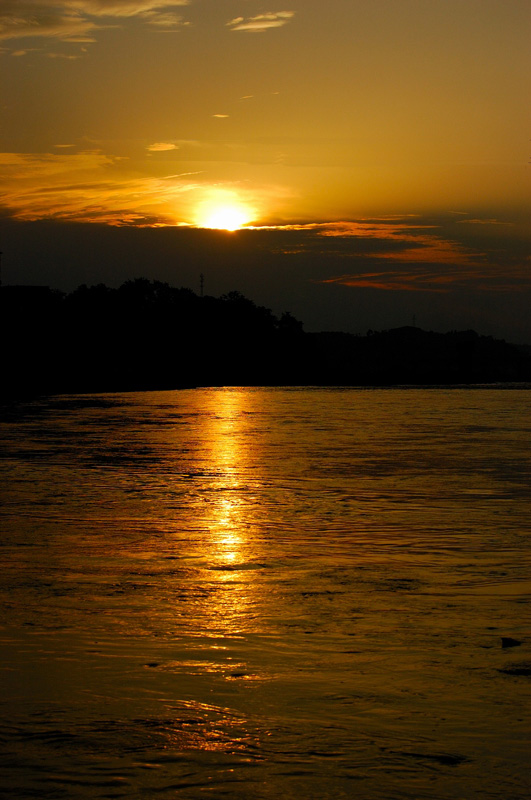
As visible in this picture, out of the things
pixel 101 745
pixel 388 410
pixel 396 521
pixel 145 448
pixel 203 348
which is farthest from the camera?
pixel 203 348

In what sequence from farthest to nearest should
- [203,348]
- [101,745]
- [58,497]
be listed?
1. [203,348]
2. [58,497]
3. [101,745]

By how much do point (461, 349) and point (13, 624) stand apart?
18582 cm

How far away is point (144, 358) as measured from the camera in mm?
130000

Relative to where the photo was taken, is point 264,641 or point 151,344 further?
point 151,344

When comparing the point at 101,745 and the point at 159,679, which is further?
the point at 159,679

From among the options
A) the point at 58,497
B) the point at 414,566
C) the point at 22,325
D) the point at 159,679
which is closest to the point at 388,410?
the point at 58,497

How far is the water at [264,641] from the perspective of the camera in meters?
5.07

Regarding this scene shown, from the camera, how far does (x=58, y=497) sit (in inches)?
610

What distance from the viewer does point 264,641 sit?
7.30 metres

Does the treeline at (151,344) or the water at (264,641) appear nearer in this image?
the water at (264,641)

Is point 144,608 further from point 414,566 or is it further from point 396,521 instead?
point 396,521

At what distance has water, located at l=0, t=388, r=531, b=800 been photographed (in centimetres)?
507

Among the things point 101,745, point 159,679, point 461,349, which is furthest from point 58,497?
point 461,349

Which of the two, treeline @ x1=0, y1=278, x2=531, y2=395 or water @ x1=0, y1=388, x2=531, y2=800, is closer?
water @ x1=0, y1=388, x2=531, y2=800
